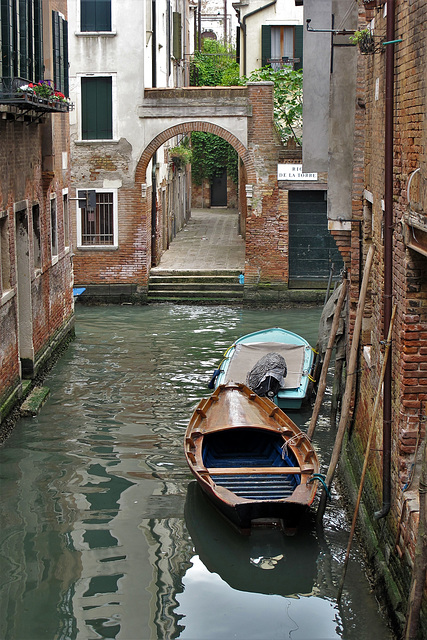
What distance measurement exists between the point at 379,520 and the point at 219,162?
110 feet

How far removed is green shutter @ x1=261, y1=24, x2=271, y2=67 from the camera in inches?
930

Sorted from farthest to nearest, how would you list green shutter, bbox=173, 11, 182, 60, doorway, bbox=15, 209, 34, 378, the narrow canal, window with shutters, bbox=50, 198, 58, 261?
green shutter, bbox=173, 11, 182, 60, window with shutters, bbox=50, 198, 58, 261, doorway, bbox=15, 209, 34, 378, the narrow canal

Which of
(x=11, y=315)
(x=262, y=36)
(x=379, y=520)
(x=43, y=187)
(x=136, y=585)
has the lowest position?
(x=136, y=585)

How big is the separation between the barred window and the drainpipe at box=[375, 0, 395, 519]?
14834 millimetres

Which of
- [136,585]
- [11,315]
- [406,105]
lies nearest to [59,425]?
[11,315]

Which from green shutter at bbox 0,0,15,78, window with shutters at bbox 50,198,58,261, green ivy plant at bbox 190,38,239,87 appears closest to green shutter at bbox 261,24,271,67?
window with shutters at bbox 50,198,58,261

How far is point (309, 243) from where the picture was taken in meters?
21.1

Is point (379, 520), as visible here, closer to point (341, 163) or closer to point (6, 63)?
point (341, 163)

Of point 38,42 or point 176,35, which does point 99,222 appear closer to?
point 38,42

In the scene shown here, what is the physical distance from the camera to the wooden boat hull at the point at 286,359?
1235 centimetres

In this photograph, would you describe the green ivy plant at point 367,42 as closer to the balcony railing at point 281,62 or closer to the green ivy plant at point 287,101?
the green ivy plant at point 287,101

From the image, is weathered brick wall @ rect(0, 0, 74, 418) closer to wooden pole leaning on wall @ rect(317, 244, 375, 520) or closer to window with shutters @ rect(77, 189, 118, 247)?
window with shutters @ rect(77, 189, 118, 247)

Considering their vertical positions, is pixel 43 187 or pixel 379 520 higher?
pixel 43 187

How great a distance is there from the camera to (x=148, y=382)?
14047 millimetres
